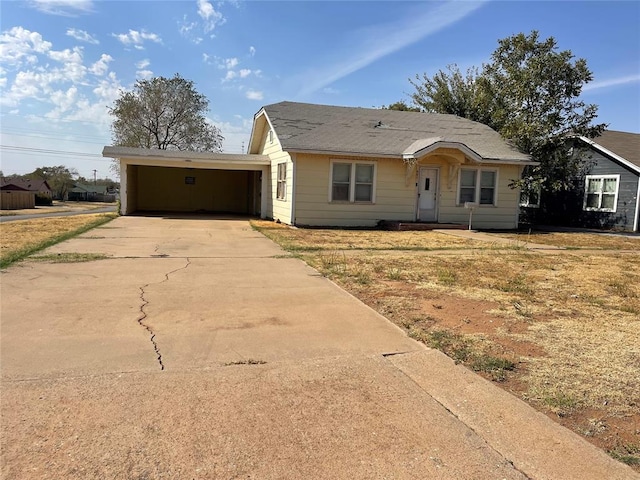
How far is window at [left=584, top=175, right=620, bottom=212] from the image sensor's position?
18984mm

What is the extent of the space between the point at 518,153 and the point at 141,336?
56.7 ft

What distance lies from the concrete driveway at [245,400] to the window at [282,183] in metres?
11.7

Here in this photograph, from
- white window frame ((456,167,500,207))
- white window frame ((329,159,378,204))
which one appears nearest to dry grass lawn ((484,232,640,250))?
white window frame ((456,167,500,207))

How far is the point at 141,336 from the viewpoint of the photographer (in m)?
4.41

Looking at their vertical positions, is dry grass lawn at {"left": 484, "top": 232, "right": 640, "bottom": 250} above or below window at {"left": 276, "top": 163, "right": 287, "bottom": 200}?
below

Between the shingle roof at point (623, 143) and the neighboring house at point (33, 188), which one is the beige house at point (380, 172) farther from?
the neighboring house at point (33, 188)

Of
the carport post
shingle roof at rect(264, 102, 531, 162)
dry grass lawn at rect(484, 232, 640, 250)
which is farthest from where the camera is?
the carport post

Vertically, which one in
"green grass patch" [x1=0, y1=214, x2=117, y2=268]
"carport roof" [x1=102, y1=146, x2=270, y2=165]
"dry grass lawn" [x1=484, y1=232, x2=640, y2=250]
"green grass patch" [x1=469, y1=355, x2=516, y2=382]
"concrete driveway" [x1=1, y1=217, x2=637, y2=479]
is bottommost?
"concrete driveway" [x1=1, y1=217, x2=637, y2=479]

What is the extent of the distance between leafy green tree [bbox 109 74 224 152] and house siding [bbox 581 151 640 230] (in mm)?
33240

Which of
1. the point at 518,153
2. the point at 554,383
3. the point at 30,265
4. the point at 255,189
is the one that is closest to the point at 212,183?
the point at 255,189

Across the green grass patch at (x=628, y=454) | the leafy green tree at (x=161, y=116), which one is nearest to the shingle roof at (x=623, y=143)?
the green grass patch at (x=628, y=454)

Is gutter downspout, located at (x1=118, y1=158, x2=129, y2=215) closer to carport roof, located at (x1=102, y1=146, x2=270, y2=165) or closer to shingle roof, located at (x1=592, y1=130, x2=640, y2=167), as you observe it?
carport roof, located at (x1=102, y1=146, x2=270, y2=165)

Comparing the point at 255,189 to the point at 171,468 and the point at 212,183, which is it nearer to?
the point at 212,183

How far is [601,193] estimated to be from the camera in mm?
19531
